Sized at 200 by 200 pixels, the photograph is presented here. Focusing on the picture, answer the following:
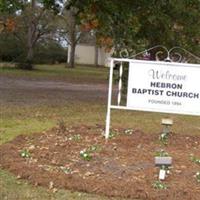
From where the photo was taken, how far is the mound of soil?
7316 millimetres

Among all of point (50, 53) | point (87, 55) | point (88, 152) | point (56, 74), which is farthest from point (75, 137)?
point (87, 55)

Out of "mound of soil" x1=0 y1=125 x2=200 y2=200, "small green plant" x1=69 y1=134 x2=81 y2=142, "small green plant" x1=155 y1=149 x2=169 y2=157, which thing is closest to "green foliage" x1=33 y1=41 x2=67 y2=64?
"small green plant" x1=69 y1=134 x2=81 y2=142

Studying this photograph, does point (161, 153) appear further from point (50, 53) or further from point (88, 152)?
point (50, 53)

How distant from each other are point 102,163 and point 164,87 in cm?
200

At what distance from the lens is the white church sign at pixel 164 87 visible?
9648 millimetres

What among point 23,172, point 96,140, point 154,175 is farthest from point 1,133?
point 154,175

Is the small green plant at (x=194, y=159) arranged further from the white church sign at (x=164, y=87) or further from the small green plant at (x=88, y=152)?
the small green plant at (x=88, y=152)

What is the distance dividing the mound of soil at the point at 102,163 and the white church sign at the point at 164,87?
0.63 meters

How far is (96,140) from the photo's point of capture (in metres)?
9.83

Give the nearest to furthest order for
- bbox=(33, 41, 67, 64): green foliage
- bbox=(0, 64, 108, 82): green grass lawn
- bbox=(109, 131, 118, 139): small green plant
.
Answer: bbox=(109, 131, 118, 139): small green plant
bbox=(0, 64, 108, 82): green grass lawn
bbox=(33, 41, 67, 64): green foliage

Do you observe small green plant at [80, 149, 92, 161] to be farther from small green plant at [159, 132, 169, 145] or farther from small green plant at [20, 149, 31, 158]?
small green plant at [159, 132, 169, 145]

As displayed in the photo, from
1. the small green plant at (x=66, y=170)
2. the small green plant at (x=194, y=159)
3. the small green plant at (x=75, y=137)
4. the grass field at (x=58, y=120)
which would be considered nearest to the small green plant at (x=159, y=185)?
the grass field at (x=58, y=120)

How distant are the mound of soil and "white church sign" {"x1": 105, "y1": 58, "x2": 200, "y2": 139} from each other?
2.07 ft

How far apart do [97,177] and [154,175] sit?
2.42 ft
